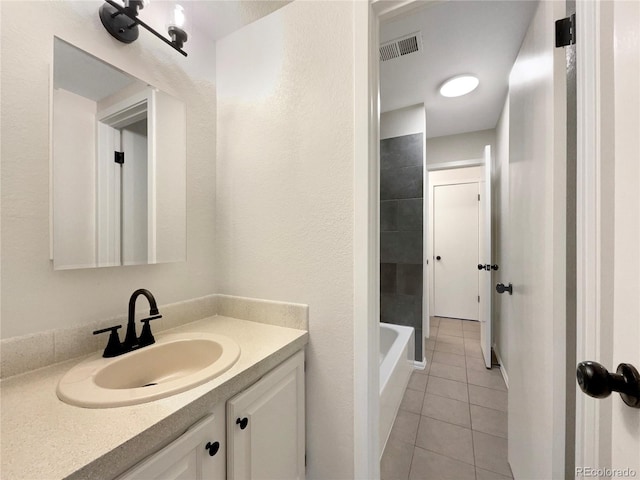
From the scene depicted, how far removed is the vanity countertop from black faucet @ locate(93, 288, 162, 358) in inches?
4.6

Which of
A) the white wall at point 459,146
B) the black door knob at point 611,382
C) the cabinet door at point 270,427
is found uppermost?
the white wall at point 459,146

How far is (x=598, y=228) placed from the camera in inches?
22.3

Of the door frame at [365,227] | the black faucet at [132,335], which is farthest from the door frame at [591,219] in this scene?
the black faucet at [132,335]

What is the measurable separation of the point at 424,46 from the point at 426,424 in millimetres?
2486

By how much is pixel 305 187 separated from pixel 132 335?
35.1 inches

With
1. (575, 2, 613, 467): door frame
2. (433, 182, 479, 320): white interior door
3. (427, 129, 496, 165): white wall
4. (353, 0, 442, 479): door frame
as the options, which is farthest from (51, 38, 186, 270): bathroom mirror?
(433, 182, 479, 320): white interior door

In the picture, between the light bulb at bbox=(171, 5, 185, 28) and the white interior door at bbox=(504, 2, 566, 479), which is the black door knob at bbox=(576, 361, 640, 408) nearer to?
the white interior door at bbox=(504, 2, 566, 479)

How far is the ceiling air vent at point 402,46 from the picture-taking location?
1586 millimetres

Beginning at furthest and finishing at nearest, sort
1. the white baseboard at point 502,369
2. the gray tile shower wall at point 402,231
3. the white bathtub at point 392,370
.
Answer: the gray tile shower wall at point 402,231, the white baseboard at point 502,369, the white bathtub at point 392,370

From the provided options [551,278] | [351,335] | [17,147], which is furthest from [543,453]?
[17,147]

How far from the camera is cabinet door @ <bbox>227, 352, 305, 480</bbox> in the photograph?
0.78m

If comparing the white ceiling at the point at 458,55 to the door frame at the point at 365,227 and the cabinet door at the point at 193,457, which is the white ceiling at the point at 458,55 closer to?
the door frame at the point at 365,227

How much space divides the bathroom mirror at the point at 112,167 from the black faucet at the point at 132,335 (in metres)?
0.21

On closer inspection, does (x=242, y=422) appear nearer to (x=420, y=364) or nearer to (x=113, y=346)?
(x=113, y=346)
